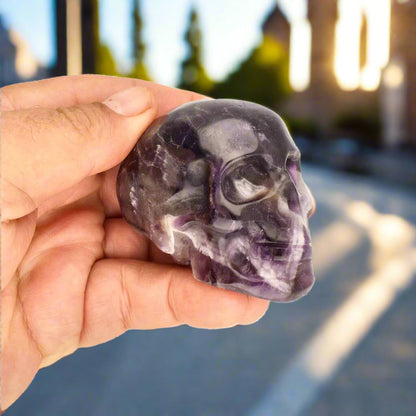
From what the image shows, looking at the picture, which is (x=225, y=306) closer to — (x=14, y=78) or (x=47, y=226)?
(x=47, y=226)

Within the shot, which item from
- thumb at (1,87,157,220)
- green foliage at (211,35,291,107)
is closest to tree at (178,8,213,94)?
green foliage at (211,35,291,107)

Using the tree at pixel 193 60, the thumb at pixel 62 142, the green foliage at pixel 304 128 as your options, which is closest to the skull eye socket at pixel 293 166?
the thumb at pixel 62 142

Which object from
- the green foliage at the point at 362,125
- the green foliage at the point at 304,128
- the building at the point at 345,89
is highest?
the building at the point at 345,89

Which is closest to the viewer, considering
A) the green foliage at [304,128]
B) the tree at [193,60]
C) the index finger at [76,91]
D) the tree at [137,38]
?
the index finger at [76,91]

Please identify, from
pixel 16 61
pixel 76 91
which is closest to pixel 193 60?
pixel 16 61

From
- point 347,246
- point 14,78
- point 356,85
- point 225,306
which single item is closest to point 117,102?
point 225,306

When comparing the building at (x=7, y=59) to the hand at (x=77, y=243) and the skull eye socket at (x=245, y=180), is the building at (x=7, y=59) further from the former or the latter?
the skull eye socket at (x=245, y=180)

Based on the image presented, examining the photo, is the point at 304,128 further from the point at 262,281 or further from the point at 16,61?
the point at 262,281
